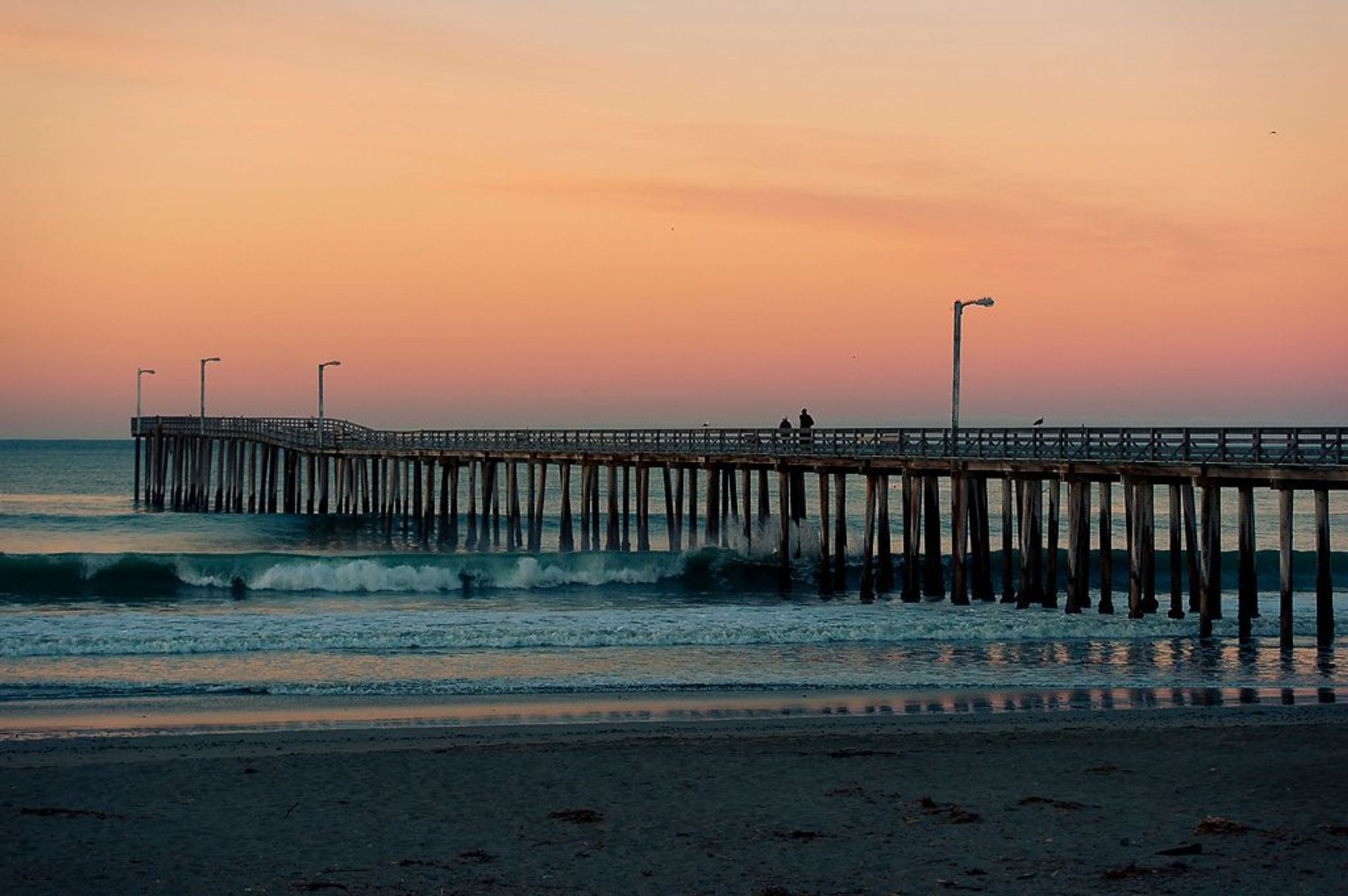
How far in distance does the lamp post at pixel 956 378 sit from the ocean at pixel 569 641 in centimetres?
395

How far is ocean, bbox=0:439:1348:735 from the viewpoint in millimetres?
22219

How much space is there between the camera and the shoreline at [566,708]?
19.3 m

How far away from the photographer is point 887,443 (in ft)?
129

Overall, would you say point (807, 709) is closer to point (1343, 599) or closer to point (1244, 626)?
point (1244, 626)

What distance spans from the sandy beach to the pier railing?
10586 millimetres

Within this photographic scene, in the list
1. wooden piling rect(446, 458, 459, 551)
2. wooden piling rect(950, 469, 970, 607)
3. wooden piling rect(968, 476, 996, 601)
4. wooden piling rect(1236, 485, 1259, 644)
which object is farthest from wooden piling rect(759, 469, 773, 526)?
wooden piling rect(1236, 485, 1259, 644)

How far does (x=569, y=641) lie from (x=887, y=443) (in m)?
13.8

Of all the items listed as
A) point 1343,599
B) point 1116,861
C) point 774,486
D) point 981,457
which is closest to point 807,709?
point 1116,861

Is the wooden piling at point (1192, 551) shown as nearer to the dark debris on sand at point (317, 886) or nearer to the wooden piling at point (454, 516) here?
the dark debris on sand at point (317, 886)

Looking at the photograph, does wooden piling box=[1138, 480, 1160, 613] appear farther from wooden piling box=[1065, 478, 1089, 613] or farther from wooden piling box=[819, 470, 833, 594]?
wooden piling box=[819, 470, 833, 594]

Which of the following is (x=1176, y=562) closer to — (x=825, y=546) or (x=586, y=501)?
(x=825, y=546)

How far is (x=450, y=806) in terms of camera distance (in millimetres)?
14625

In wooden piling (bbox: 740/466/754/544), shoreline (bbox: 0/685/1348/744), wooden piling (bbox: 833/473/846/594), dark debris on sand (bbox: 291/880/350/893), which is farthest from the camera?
wooden piling (bbox: 740/466/754/544)

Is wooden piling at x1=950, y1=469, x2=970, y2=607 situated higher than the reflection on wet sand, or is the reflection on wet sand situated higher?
wooden piling at x1=950, y1=469, x2=970, y2=607
